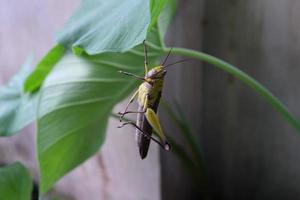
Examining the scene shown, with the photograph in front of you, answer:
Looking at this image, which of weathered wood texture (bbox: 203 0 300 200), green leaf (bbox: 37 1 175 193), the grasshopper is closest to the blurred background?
weathered wood texture (bbox: 203 0 300 200)

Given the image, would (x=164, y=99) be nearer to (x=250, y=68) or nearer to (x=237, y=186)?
(x=250, y=68)

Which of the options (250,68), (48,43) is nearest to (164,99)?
(250,68)

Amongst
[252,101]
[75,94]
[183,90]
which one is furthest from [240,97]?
[75,94]

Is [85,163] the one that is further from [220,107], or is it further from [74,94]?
[74,94]

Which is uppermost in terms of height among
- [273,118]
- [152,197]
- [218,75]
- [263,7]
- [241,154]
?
[263,7]

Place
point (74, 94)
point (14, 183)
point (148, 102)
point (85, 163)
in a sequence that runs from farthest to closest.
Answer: point (85, 163) < point (14, 183) < point (74, 94) < point (148, 102)

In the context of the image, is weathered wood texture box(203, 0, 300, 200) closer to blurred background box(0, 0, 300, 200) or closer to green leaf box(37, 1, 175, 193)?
blurred background box(0, 0, 300, 200)
